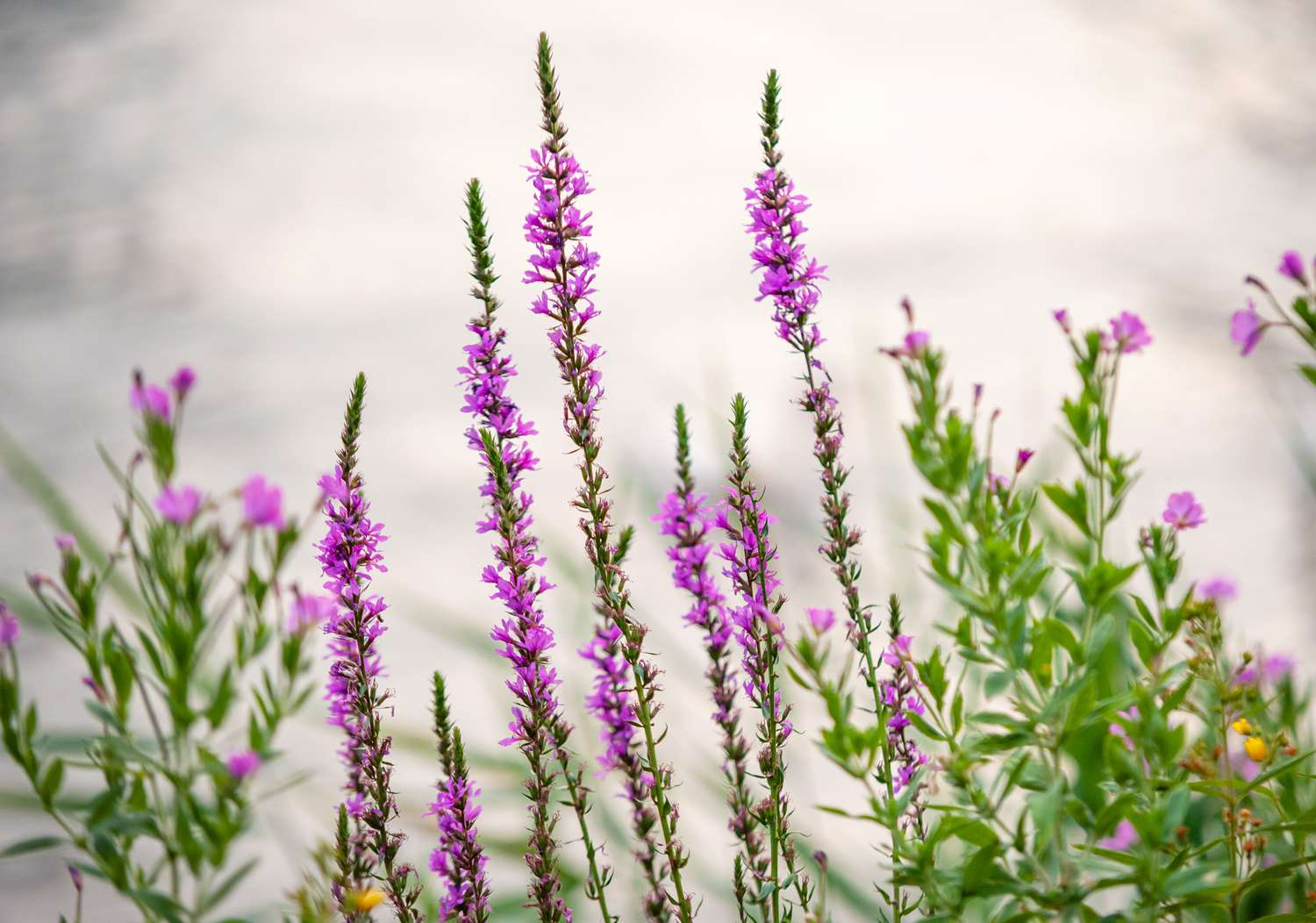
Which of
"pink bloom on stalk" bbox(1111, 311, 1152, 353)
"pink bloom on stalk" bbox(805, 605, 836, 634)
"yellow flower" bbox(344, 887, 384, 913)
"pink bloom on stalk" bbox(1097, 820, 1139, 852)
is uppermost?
"pink bloom on stalk" bbox(1111, 311, 1152, 353)

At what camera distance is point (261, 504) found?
789 millimetres

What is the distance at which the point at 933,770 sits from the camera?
106cm

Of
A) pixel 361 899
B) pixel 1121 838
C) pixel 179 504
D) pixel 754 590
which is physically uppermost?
pixel 754 590

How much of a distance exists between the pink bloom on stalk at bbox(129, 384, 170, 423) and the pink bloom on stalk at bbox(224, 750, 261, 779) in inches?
9.5

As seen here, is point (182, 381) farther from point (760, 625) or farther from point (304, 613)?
point (760, 625)

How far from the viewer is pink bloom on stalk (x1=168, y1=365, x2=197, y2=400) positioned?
792mm

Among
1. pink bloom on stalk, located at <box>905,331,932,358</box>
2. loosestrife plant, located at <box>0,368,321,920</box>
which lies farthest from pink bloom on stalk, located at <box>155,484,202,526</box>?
pink bloom on stalk, located at <box>905,331,932,358</box>

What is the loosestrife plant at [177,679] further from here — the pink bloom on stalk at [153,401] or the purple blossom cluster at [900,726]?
the purple blossom cluster at [900,726]

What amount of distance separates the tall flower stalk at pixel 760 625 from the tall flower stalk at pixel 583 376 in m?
0.10

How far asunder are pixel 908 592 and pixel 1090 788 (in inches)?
14.1

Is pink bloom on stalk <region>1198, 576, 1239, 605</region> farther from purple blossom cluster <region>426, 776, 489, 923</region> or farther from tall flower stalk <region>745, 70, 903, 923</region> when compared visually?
purple blossom cluster <region>426, 776, 489, 923</region>

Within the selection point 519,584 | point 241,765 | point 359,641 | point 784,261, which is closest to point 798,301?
point 784,261

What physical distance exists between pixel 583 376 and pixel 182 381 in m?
0.49

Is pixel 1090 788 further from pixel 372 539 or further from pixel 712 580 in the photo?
pixel 372 539
